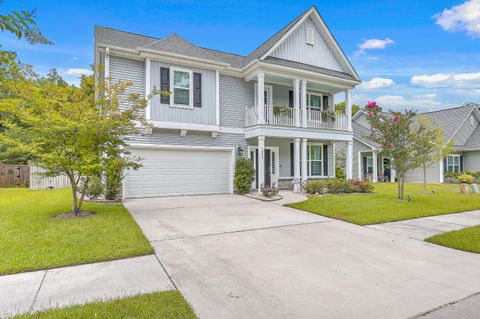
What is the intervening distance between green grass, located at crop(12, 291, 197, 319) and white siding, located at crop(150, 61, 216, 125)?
30.7ft

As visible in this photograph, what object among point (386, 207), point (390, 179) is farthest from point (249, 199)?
point (390, 179)

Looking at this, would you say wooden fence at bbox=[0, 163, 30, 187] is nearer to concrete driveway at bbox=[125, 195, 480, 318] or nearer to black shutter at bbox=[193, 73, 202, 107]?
black shutter at bbox=[193, 73, 202, 107]

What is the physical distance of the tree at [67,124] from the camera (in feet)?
21.9

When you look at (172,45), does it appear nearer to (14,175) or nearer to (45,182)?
(45,182)

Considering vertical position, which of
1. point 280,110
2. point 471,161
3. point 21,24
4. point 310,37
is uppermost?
point 310,37

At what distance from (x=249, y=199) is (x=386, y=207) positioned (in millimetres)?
5051

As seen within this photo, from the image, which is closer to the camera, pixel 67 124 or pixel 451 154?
pixel 67 124

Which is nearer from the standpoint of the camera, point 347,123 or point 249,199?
point 249,199

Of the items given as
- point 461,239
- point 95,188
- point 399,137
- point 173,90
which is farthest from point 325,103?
point 95,188

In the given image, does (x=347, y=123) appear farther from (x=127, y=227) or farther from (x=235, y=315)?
(x=235, y=315)

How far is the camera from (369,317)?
2779 millimetres

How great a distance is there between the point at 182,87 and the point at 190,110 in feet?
3.48

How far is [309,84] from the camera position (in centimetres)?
1508

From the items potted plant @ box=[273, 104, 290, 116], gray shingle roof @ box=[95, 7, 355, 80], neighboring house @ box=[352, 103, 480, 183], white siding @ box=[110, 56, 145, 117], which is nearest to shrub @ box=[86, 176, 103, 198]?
white siding @ box=[110, 56, 145, 117]
